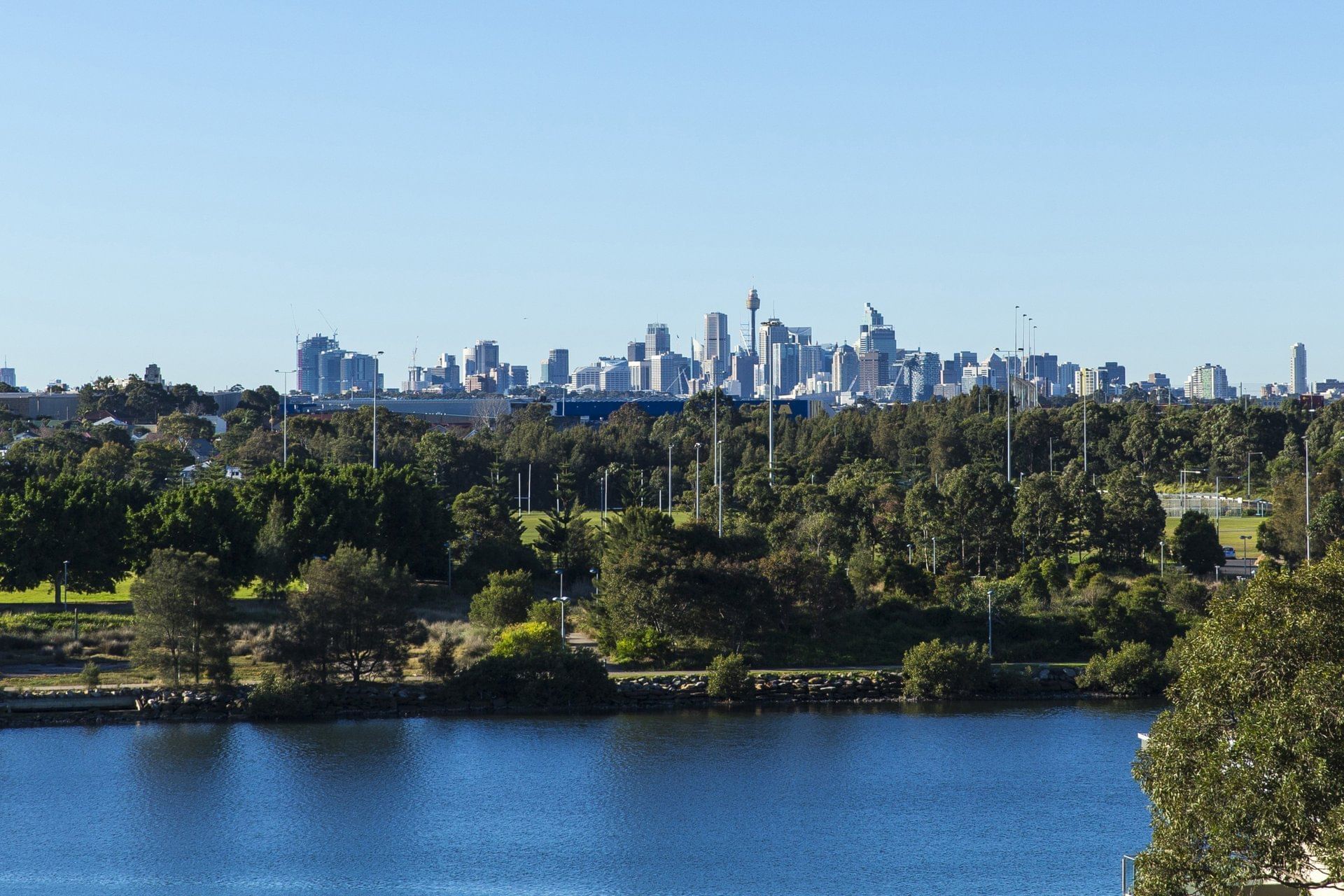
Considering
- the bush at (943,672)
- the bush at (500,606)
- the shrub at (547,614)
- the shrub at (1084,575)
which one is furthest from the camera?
the shrub at (1084,575)

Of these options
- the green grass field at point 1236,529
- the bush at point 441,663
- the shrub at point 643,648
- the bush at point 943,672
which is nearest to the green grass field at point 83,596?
the bush at point 441,663

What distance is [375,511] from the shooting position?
40094 millimetres

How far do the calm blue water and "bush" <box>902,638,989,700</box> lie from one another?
2.07 feet

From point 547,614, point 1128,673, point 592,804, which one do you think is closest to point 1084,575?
point 1128,673

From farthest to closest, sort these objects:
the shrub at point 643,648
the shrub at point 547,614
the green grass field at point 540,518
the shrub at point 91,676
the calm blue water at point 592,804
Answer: the green grass field at point 540,518
the shrub at point 547,614
the shrub at point 643,648
the shrub at point 91,676
the calm blue water at point 592,804

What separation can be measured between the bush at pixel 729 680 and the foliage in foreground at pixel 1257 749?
709 inches

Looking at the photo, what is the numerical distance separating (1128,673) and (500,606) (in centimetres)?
1256

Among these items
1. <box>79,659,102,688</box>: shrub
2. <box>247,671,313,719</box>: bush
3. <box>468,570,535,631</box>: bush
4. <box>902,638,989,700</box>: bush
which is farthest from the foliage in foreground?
<box>468,570,535,631</box>: bush

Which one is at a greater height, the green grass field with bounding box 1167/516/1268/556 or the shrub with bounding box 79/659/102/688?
the green grass field with bounding box 1167/516/1268/556

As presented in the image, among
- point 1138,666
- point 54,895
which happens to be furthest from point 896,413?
point 54,895

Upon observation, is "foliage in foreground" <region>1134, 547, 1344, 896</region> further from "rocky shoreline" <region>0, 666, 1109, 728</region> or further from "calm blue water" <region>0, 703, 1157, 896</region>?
"rocky shoreline" <region>0, 666, 1109, 728</region>

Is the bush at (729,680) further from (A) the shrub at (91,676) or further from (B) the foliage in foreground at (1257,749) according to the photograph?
(B) the foliage in foreground at (1257,749)

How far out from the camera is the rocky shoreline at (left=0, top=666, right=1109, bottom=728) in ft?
95.9

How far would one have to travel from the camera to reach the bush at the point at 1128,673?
31375 millimetres
